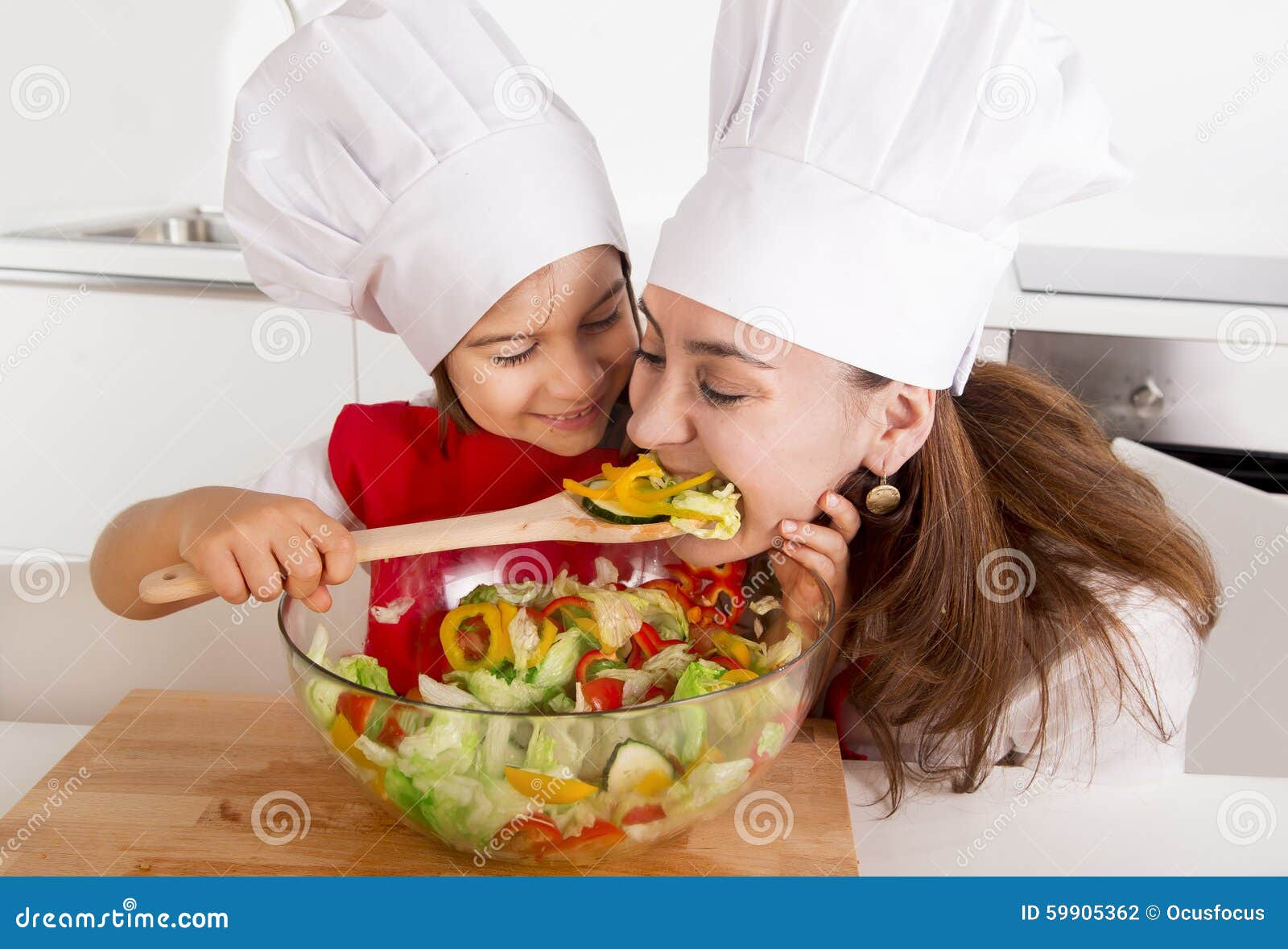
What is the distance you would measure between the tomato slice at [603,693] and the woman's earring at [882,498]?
361 millimetres

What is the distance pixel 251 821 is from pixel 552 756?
0.98ft

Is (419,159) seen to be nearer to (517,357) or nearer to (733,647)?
(517,357)

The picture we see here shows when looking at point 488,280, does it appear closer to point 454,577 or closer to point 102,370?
point 454,577

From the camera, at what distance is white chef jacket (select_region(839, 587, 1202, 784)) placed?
1.10 m

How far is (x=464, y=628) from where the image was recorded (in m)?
1.00

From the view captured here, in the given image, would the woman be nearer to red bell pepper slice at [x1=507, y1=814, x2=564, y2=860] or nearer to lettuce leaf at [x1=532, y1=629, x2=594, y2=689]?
lettuce leaf at [x1=532, y1=629, x2=594, y2=689]

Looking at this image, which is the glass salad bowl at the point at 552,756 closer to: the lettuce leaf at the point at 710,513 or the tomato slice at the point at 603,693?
the tomato slice at the point at 603,693

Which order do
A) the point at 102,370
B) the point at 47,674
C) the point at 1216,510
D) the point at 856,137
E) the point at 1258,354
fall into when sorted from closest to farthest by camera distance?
the point at 856,137, the point at 47,674, the point at 1216,510, the point at 1258,354, the point at 102,370

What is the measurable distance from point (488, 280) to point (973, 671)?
0.61 meters

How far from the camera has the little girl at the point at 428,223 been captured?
3.61 feet

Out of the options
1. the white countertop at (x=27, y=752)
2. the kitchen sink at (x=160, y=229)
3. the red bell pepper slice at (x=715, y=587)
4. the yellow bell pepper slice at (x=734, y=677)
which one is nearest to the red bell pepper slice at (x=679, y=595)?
the red bell pepper slice at (x=715, y=587)

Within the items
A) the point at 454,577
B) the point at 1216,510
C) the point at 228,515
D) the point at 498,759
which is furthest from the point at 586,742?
the point at 1216,510

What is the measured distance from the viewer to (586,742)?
0.75m

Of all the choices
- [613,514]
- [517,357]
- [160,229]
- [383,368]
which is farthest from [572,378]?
[160,229]
